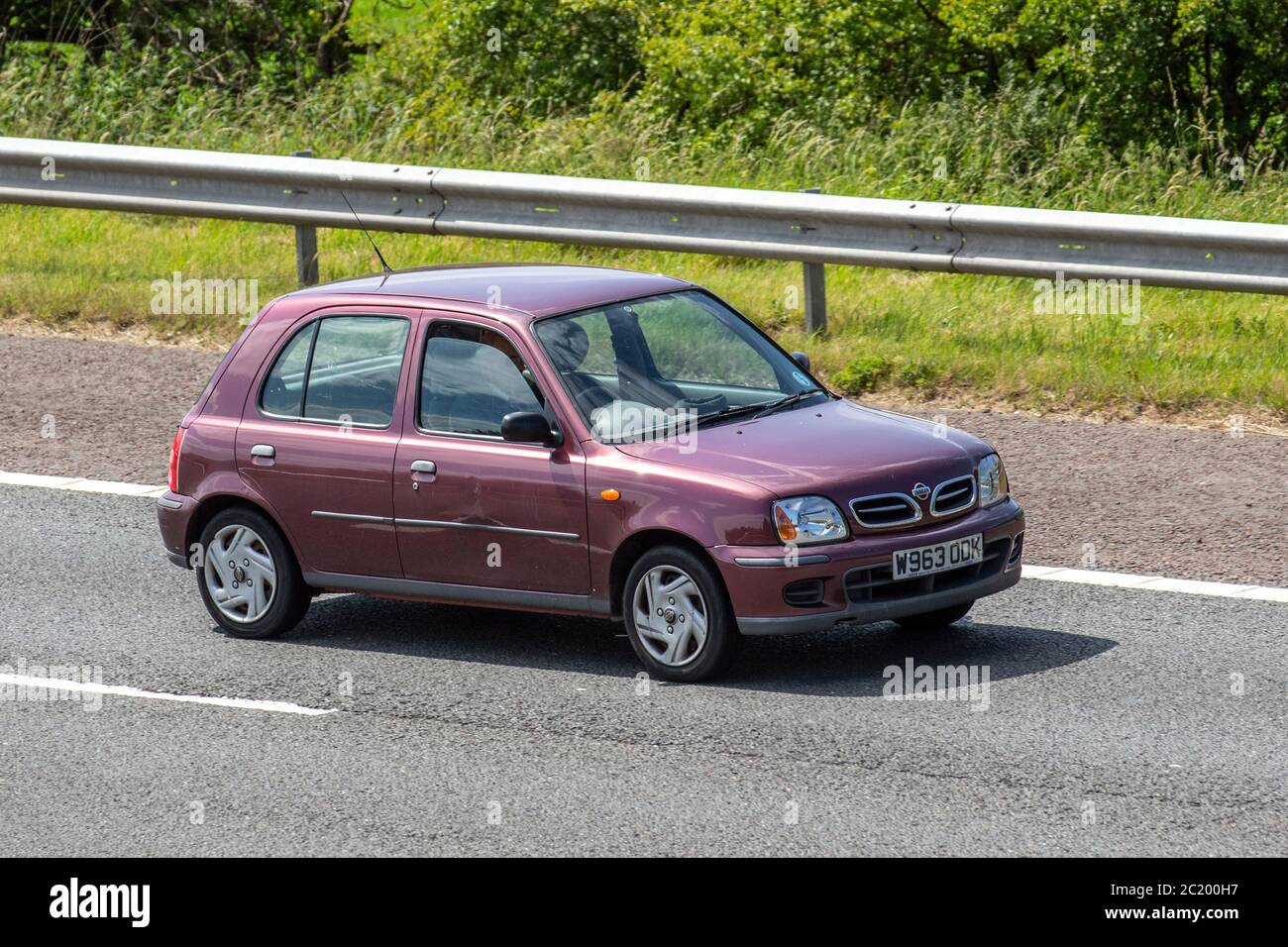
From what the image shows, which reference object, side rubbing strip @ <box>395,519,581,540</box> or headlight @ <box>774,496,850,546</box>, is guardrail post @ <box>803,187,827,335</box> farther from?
headlight @ <box>774,496,850,546</box>

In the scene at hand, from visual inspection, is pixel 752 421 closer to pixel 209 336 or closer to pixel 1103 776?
pixel 1103 776

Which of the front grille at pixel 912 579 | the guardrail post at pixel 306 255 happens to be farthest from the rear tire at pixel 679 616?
the guardrail post at pixel 306 255

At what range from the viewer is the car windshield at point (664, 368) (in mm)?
8625

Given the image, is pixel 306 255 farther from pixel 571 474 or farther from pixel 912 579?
pixel 912 579

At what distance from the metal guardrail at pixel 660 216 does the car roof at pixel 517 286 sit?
402 cm

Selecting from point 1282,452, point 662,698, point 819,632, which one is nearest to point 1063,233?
point 1282,452

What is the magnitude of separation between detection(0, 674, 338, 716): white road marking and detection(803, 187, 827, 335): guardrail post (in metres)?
6.44

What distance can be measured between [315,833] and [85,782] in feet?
3.69

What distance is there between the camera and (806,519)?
8023 mm

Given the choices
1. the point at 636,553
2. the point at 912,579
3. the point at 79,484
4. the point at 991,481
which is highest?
the point at 991,481

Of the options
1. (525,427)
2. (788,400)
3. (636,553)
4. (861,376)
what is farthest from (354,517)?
(861,376)

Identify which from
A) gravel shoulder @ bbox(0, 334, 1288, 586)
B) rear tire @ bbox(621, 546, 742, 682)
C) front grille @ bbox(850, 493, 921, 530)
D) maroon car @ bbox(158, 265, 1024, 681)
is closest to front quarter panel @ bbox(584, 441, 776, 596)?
maroon car @ bbox(158, 265, 1024, 681)

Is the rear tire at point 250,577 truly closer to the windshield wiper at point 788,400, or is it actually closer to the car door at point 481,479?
the car door at point 481,479

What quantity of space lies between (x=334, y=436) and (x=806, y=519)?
2.23 meters
